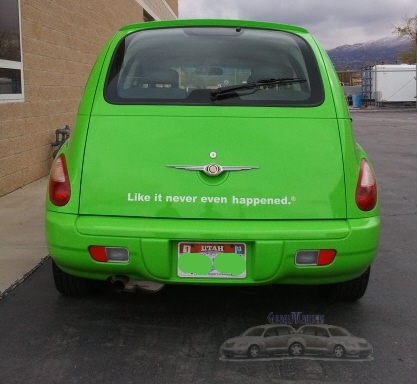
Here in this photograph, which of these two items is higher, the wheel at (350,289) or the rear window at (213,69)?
the rear window at (213,69)

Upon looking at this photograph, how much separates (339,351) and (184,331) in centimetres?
88

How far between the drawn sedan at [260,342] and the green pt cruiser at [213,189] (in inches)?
12.8

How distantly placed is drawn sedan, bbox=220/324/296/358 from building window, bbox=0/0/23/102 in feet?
17.5

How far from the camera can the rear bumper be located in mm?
3229

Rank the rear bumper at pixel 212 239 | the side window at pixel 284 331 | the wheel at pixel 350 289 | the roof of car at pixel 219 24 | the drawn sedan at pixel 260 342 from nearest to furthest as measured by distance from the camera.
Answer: the rear bumper at pixel 212 239 < the drawn sedan at pixel 260 342 < the side window at pixel 284 331 < the wheel at pixel 350 289 < the roof of car at pixel 219 24

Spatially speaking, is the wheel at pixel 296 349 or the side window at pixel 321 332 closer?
the wheel at pixel 296 349

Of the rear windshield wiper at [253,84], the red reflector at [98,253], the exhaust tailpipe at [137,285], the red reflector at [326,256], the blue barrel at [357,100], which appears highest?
the rear windshield wiper at [253,84]

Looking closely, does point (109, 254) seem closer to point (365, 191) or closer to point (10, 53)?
point (365, 191)

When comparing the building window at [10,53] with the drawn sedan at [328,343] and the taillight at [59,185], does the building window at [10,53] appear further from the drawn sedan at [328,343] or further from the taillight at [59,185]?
the drawn sedan at [328,343]

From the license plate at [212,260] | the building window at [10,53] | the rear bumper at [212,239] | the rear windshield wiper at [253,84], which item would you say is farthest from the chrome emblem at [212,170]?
the building window at [10,53]

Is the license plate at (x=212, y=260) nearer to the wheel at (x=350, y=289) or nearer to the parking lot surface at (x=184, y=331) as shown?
the parking lot surface at (x=184, y=331)

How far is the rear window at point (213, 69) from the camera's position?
3631 mm

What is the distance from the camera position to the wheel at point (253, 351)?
330cm

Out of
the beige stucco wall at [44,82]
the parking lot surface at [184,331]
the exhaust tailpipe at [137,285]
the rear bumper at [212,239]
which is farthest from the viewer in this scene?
the beige stucco wall at [44,82]
